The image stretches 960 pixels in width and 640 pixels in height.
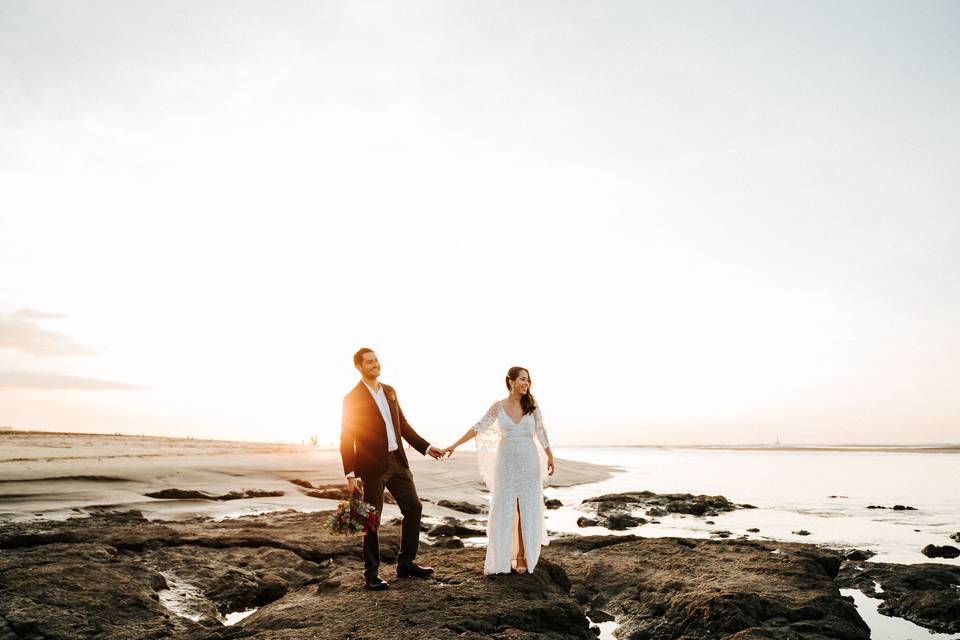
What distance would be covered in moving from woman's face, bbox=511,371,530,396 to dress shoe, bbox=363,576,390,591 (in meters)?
2.71

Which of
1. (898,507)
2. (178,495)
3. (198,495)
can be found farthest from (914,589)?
(178,495)

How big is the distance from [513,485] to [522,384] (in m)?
1.26

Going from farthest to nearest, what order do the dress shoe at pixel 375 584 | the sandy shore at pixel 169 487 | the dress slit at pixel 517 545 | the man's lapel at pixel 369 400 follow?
the sandy shore at pixel 169 487, the dress slit at pixel 517 545, the man's lapel at pixel 369 400, the dress shoe at pixel 375 584

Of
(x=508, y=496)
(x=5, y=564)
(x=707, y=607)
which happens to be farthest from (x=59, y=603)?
(x=707, y=607)

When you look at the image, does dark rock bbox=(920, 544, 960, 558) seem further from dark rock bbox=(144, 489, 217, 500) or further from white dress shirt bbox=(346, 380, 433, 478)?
dark rock bbox=(144, 489, 217, 500)

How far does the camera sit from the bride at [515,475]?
7.03m

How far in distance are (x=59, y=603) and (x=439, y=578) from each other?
149 inches

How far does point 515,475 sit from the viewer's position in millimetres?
7363

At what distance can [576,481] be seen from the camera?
25.8m

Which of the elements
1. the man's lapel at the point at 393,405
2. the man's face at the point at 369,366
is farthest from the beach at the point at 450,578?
the man's face at the point at 369,366

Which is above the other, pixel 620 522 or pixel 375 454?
pixel 375 454

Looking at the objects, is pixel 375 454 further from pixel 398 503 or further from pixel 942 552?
pixel 942 552

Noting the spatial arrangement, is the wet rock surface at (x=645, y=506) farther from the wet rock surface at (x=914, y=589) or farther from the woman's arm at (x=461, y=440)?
the woman's arm at (x=461, y=440)

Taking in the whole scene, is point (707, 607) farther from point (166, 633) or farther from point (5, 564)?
point (5, 564)
